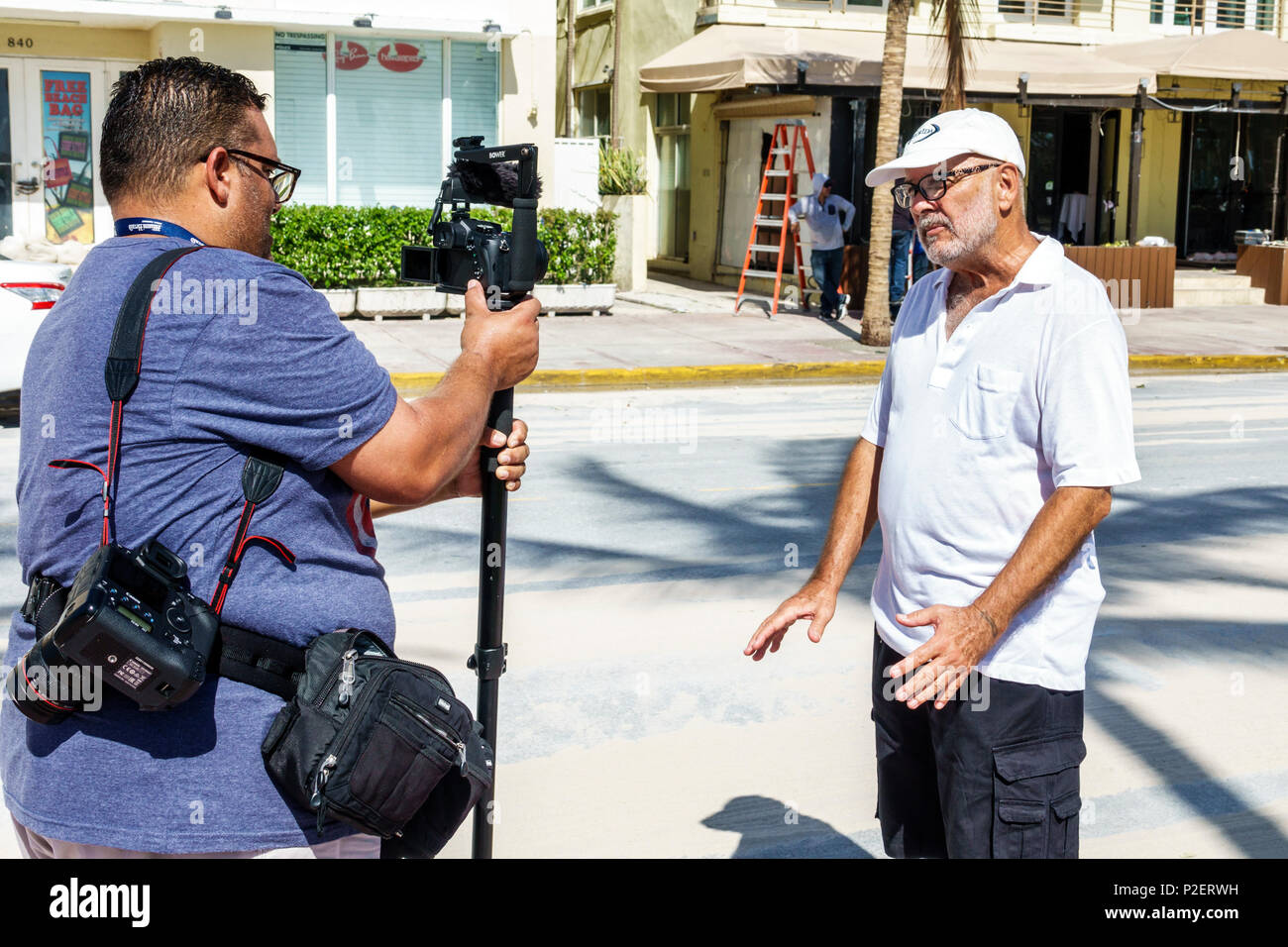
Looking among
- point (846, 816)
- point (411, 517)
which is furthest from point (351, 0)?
point (846, 816)

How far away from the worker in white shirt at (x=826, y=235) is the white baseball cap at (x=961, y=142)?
15791 mm

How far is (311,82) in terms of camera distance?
18.8 metres

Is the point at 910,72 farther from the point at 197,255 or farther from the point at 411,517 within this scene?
the point at 197,255

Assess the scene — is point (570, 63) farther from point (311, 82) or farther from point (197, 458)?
point (197, 458)

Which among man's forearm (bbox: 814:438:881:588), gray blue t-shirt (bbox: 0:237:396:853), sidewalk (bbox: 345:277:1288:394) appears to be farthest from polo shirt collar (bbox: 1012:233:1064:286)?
sidewalk (bbox: 345:277:1288:394)

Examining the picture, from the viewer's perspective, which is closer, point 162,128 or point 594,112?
point 162,128

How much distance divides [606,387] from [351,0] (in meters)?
8.19

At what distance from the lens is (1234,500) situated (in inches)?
347

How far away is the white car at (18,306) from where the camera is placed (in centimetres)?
1030

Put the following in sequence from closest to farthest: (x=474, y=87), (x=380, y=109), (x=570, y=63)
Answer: (x=380, y=109)
(x=474, y=87)
(x=570, y=63)

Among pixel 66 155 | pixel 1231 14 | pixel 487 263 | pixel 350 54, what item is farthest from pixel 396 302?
pixel 1231 14

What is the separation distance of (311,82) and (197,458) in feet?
58.4

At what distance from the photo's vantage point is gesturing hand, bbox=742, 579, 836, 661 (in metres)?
3.20

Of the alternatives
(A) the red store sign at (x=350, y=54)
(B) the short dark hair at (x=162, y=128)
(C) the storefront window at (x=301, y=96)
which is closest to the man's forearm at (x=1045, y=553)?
(B) the short dark hair at (x=162, y=128)
